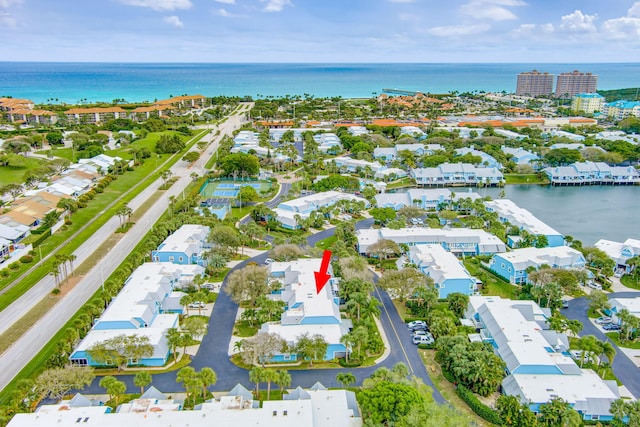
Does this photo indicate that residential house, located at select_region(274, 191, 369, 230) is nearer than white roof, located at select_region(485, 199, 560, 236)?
No

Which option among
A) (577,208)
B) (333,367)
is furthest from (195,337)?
(577,208)

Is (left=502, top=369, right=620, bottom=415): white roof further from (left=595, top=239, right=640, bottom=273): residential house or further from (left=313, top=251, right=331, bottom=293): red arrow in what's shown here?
(left=595, top=239, right=640, bottom=273): residential house

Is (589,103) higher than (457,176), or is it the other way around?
(589,103)

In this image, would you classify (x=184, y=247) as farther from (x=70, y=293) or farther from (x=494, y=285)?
(x=494, y=285)

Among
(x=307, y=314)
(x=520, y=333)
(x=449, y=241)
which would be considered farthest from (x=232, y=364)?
(x=449, y=241)

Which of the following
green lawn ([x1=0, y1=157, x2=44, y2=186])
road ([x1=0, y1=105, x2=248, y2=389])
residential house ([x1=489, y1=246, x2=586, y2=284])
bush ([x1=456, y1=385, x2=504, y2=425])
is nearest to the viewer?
bush ([x1=456, y1=385, x2=504, y2=425])

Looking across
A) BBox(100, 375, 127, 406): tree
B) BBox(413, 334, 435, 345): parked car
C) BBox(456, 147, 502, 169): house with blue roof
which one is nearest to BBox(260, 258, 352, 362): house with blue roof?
BBox(413, 334, 435, 345): parked car
